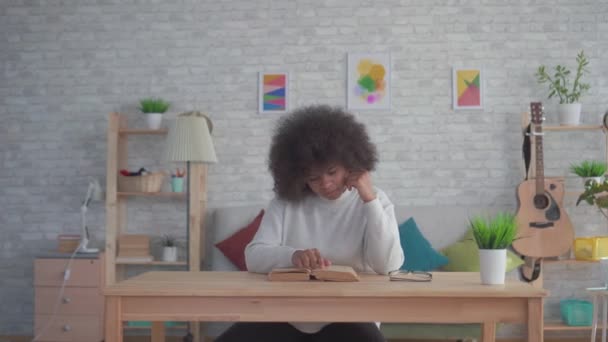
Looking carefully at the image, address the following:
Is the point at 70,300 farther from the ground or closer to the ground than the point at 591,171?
closer to the ground

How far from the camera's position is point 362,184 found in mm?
2264

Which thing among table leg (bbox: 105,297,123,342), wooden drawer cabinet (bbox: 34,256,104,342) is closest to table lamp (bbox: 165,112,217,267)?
wooden drawer cabinet (bbox: 34,256,104,342)

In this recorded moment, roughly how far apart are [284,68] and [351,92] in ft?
1.65

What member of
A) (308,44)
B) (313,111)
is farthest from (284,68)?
(313,111)

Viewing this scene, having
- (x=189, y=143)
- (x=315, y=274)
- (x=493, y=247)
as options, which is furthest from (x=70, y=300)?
(x=493, y=247)

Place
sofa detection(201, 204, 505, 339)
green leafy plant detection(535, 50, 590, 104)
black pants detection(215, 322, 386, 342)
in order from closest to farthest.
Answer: black pants detection(215, 322, 386, 342), sofa detection(201, 204, 505, 339), green leafy plant detection(535, 50, 590, 104)

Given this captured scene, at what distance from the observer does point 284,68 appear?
15.4 ft

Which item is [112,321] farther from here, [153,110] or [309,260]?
[153,110]

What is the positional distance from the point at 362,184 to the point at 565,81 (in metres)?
2.85

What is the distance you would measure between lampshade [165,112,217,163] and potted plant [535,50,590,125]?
227cm

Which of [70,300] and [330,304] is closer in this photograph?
[330,304]

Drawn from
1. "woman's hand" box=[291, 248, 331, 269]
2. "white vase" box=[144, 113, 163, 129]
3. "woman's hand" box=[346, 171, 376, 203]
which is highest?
"white vase" box=[144, 113, 163, 129]

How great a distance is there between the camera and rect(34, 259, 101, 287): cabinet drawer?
170 inches

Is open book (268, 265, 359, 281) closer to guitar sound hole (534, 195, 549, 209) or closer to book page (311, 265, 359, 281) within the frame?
book page (311, 265, 359, 281)
